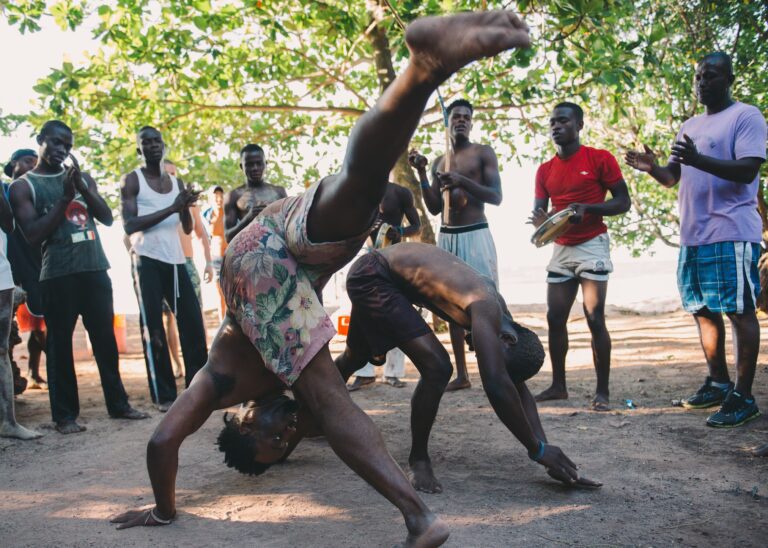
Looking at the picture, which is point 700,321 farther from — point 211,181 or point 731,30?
point 211,181

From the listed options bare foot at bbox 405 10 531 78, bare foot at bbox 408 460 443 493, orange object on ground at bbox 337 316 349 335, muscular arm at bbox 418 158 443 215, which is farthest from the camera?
orange object on ground at bbox 337 316 349 335

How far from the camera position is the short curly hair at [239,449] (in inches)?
125

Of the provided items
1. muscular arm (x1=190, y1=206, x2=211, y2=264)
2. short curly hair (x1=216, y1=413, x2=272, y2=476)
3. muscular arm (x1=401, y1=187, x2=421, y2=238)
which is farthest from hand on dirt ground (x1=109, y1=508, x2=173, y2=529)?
muscular arm (x1=190, y1=206, x2=211, y2=264)

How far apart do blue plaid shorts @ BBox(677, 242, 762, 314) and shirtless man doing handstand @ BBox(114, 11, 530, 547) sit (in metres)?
2.68

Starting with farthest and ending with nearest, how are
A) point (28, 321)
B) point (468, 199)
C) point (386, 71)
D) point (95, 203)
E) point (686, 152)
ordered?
point (386, 71), point (28, 321), point (468, 199), point (95, 203), point (686, 152)

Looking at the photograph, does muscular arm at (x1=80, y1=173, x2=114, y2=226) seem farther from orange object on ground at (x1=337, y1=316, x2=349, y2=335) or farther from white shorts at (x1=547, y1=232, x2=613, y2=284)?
white shorts at (x1=547, y1=232, x2=613, y2=284)

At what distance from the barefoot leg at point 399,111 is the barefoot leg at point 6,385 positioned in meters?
3.04

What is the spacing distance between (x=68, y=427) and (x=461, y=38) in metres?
4.06

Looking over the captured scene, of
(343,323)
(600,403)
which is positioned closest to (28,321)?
(343,323)

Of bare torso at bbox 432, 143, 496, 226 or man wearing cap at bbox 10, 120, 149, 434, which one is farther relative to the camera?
bare torso at bbox 432, 143, 496, 226

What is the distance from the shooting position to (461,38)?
1972mm

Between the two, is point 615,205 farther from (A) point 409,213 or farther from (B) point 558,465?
(B) point 558,465

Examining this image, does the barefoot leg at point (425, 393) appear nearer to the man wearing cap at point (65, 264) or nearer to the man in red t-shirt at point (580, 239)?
the man in red t-shirt at point (580, 239)

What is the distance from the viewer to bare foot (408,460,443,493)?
130 inches
